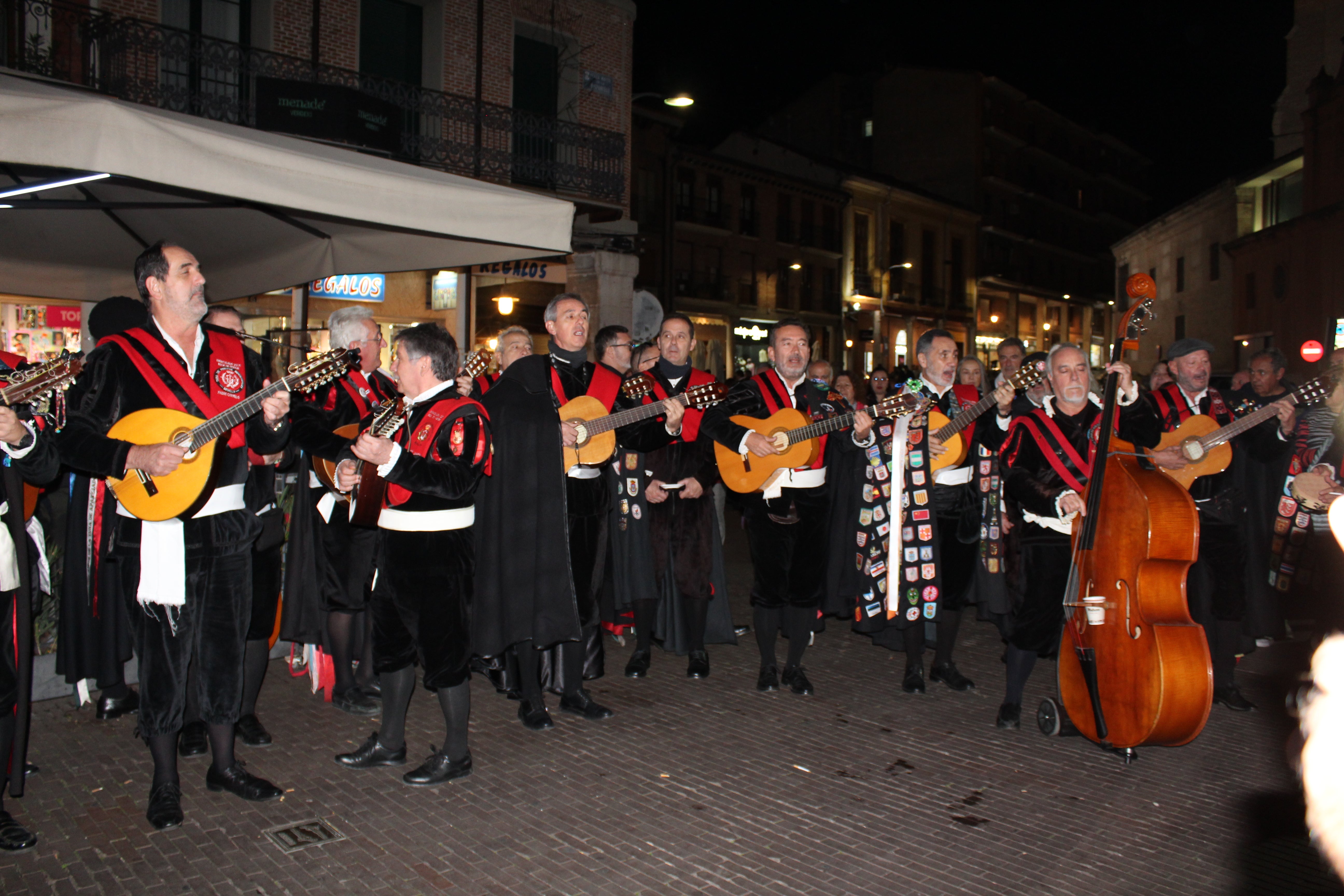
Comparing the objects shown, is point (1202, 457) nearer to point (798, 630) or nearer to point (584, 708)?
point (798, 630)

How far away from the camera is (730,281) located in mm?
36125

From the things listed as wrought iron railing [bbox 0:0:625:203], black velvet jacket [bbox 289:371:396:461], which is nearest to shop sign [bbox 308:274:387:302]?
wrought iron railing [bbox 0:0:625:203]

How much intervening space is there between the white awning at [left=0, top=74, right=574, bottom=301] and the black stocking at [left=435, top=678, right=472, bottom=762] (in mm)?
2187

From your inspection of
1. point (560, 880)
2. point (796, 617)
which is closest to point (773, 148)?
point (796, 617)

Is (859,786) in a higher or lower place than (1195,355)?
lower

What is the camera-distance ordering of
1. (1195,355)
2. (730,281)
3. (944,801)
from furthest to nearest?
1. (730,281)
2. (1195,355)
3. (944,801)

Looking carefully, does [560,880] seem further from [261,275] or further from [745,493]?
[261,275]

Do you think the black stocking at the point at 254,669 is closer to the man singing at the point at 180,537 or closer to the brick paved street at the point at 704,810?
the brick paved street at the point at 704,810

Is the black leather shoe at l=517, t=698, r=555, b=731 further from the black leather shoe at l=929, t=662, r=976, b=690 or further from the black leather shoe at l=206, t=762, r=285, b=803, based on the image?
the black leather shoe at l=929, t=662, r=976, b=690

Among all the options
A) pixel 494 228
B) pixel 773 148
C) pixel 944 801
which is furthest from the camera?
pixel 773 148

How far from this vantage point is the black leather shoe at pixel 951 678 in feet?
18.4

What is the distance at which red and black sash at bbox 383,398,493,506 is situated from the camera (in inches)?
155

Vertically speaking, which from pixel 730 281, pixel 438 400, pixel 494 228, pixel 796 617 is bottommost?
pixel 796 617

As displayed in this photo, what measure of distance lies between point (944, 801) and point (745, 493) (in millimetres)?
2180
